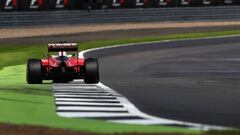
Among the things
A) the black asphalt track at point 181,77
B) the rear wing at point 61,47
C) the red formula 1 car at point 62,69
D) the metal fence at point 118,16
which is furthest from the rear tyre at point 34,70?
the metal fence at point 118,16

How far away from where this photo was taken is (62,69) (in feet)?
54.5

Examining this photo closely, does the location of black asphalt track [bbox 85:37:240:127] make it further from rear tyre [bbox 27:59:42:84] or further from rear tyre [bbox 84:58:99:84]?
rear tyre [bbox 27:59:42:84]

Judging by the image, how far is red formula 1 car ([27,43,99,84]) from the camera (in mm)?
16578

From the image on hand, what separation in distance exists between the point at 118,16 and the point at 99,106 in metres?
38.1

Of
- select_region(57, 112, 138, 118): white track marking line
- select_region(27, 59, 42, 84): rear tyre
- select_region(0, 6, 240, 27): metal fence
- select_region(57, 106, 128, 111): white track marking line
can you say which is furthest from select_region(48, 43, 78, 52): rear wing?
select_region(0, 6, 240, 27): metal fence

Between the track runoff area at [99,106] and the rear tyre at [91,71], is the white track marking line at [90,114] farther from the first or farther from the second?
the rear tyre at [91,71]

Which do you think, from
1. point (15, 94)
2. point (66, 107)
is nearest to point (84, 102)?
point (66, 107)

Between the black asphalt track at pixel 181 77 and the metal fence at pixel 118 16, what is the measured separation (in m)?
11.5

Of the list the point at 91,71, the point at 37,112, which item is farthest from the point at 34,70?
the point at 37,112

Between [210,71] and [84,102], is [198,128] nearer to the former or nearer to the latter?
[84,102]

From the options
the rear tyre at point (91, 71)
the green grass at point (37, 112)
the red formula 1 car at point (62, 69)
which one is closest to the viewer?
the green grass at point (37, 112)

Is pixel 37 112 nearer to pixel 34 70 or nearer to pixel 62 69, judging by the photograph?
pixel 62 69

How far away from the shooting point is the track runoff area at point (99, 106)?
10.6m

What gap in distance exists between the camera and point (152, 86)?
17.2 metres
